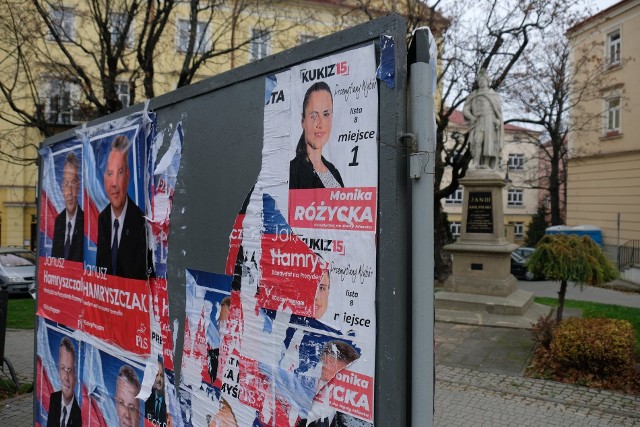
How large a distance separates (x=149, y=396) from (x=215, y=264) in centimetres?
93

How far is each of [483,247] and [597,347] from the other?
4.70 meters

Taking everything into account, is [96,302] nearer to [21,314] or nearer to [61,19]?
[21,314]

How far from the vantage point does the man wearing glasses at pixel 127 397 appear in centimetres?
276

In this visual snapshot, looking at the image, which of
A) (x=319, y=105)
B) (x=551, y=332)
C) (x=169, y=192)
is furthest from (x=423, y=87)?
(x=551, y=332)

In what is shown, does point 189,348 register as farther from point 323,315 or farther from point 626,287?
point 626,287

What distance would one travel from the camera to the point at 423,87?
5.28ft

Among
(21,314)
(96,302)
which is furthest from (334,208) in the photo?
(21,314)

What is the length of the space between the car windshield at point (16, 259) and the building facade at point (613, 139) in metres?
23.3

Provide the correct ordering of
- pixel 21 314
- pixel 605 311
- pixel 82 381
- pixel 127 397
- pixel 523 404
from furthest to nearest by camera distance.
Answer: pixel 21 314
pixel 605 311
pixel 523 404
pixel 82 381
pixel 127 397

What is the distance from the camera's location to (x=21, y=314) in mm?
12484

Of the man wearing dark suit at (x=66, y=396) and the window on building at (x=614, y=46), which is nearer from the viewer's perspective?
the man wearing dark suit at (x=66, y=396)

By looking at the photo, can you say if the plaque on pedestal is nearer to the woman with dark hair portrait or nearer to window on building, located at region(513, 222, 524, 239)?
the woman with dark hair portrait

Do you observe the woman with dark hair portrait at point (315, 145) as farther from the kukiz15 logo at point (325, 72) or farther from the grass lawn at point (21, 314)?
the grass lawn at point (21, 314)

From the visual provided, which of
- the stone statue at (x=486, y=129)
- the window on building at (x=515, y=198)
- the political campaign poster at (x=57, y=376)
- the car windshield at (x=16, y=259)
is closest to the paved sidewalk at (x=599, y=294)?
the stone statue at (x=486, y=129)
